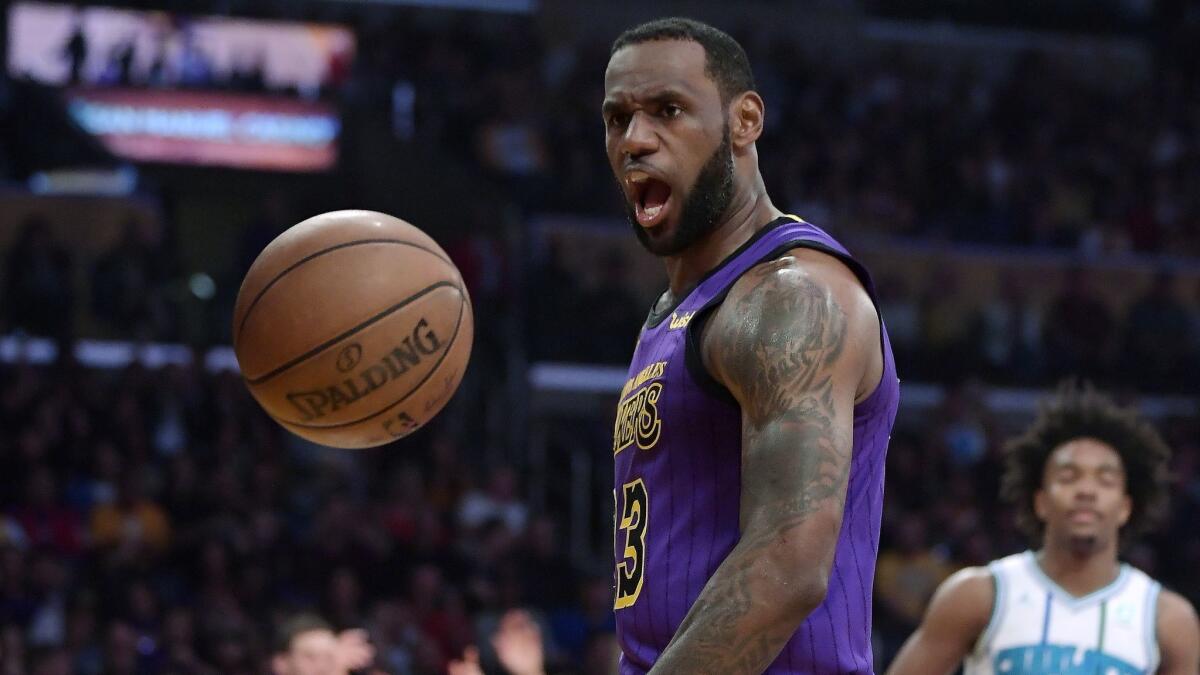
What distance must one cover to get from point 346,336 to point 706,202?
1.10 m

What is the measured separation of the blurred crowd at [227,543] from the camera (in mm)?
8398

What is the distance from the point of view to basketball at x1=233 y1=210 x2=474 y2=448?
358cm

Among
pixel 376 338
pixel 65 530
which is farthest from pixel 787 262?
pixel 65 530

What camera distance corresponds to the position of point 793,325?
97.3 inches

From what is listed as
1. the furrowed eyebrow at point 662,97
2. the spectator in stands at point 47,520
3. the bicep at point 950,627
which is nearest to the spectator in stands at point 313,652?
the bicep at point 950,627

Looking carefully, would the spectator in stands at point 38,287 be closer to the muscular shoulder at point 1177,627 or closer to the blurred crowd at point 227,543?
the blurred crowd at point 227,543

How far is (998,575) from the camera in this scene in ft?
16.9

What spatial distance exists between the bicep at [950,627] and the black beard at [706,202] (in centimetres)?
246

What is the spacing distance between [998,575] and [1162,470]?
0.85 meters

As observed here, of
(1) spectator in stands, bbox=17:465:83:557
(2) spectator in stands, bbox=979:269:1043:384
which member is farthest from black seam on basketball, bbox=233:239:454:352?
(2) spectator in stands, bbox=979:269:1043:384

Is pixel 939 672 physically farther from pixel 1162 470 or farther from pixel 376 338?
pixel 376 338

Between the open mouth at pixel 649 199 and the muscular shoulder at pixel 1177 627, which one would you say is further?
the muscular shoulder at pixel 1177 627

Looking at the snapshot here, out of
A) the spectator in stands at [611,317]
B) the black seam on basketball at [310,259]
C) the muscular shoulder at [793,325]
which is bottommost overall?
the spectator in stands at [611,317]

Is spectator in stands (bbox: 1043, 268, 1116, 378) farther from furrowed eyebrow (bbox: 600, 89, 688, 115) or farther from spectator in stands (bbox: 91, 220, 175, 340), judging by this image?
furrowed eyebrow (bbox: 600, 89, 688, 115)
